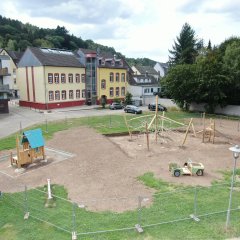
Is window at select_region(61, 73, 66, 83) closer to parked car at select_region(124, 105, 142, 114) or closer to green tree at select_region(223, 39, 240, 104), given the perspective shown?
parked car at select_region(124, 105, 142, 114)

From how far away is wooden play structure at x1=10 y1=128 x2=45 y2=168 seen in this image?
1894 cm

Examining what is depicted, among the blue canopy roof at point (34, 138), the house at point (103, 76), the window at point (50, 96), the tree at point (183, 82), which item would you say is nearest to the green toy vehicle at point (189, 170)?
the blue canopy roof at point (34, 138)

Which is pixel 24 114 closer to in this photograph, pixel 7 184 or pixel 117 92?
pixel 117 92

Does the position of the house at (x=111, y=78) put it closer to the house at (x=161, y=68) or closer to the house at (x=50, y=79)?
the house at (x=50, y=79)

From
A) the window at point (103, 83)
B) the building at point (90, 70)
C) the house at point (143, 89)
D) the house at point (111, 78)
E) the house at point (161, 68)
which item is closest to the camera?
the building at point (90, 70)

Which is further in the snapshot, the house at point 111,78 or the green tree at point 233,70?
the house at point 111,78

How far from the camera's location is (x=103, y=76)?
55438 mm

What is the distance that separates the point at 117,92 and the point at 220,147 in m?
36.5

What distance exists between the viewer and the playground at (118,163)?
15.1 meters

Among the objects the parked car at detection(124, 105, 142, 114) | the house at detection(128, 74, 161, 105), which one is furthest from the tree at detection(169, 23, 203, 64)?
the parked car at detection(124, 105, 142, 114)

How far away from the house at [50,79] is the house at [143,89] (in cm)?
1239

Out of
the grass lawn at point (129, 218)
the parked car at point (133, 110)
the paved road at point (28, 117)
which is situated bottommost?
the grass lawn at point (129, 218)

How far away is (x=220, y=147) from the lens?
24.5m

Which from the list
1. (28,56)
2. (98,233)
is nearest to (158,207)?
(98,233)
